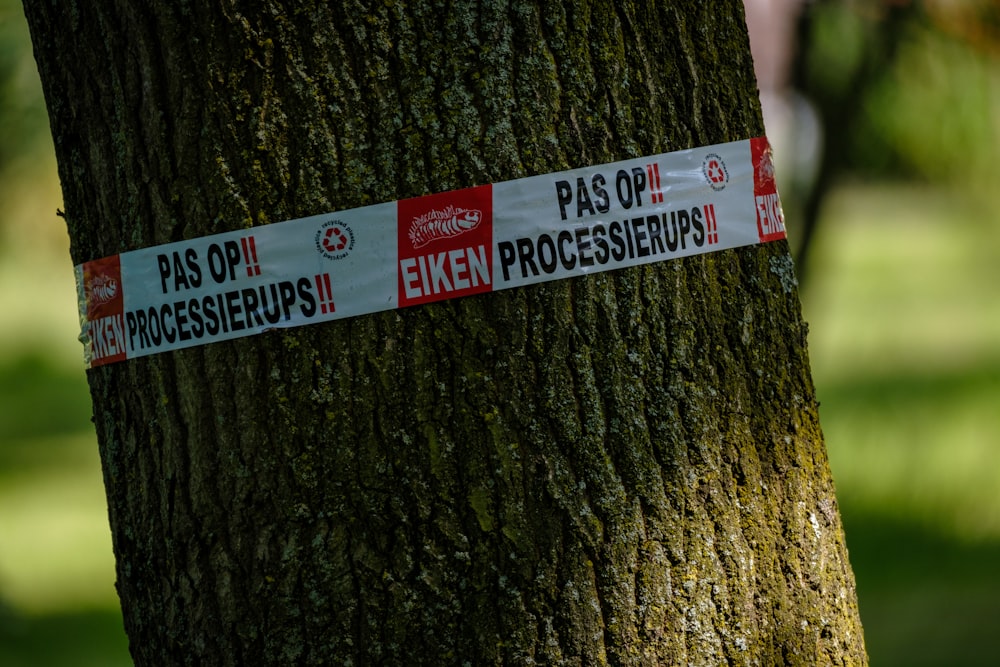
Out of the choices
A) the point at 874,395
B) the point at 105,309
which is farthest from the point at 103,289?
the point at 874,395

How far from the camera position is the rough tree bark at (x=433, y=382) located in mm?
1463

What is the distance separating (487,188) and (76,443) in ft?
30.0

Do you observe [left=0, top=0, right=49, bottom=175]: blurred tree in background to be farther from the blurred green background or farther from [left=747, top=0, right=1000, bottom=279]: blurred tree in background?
[left=747, top=0, right=1000, bottom=279]: blurred tree in background

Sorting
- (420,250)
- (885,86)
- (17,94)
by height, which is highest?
(17,94)

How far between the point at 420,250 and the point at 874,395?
683cm

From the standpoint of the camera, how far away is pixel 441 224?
1.47m

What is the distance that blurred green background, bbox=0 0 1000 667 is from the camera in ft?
14.3

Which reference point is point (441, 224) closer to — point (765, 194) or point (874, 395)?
point (765, 194)

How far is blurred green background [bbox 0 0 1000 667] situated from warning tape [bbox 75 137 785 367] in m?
3.15

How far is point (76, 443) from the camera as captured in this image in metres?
9.53

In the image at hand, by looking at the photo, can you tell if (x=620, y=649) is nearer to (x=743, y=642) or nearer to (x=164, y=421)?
(x=743, y=642)

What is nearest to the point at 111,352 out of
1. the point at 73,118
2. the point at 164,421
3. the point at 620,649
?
the point at 164,421

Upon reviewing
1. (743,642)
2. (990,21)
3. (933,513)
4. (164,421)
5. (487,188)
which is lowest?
(933,513)

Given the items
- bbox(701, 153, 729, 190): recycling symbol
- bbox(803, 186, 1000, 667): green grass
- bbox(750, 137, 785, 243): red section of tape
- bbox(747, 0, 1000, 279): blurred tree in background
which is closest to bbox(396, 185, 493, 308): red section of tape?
bbox(701, 153, 729, 190): recycling symbol
